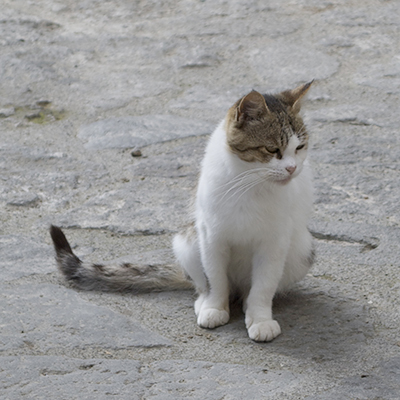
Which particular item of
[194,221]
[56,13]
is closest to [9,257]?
[194,221]

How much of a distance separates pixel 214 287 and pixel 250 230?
30 centimetres

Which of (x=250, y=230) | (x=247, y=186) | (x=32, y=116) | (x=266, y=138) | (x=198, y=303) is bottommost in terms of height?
(x=198, y=303)

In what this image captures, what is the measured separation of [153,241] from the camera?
304 cm

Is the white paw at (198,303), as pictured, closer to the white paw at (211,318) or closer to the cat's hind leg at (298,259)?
the white paw at (211,318)

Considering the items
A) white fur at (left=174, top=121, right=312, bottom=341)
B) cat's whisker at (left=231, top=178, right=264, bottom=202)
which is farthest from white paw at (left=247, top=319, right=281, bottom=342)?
cat's whisker at (left=231, top=178, right=264, bottom=202)

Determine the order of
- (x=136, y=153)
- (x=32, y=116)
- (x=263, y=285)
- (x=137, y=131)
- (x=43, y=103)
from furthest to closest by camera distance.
Answer: (x=43, y=103), (x=32, y=116), (x=137, y=131), (x=136, y=153), (x=263, y=285)

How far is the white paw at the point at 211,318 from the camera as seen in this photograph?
2465mm

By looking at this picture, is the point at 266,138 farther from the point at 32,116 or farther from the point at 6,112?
the point at 6,112

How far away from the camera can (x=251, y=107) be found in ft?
7.93

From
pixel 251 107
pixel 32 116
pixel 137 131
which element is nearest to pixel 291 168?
pixel 251 107

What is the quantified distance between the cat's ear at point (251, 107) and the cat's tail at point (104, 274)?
0.76 metres

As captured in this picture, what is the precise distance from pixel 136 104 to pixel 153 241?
1499 millimetres

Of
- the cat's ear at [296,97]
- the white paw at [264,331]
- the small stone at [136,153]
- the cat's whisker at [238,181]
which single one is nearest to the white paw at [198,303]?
the white paw at [264,331]

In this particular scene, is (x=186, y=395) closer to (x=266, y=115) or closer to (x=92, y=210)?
(x=266, y=115)
